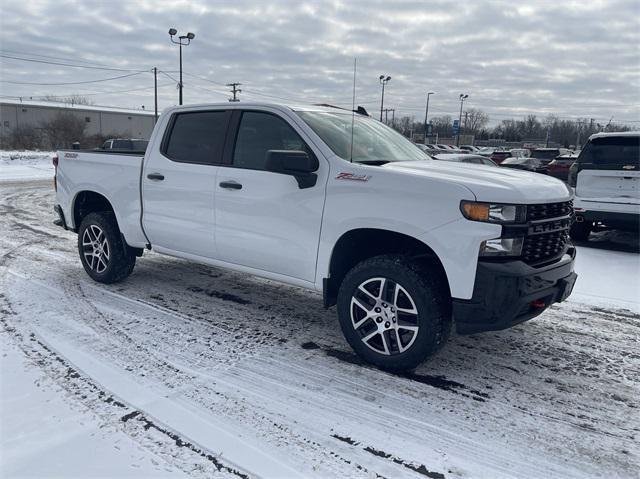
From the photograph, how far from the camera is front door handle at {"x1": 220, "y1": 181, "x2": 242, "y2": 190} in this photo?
4.38 meters

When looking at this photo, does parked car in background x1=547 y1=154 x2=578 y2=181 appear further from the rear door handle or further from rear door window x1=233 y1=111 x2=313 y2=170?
the rear door handle

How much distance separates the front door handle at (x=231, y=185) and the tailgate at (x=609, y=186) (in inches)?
256

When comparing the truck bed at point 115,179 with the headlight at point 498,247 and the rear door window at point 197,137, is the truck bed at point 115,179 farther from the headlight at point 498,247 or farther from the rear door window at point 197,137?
the headlight at point 498,247

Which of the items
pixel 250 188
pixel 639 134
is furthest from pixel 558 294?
pixel 639 134

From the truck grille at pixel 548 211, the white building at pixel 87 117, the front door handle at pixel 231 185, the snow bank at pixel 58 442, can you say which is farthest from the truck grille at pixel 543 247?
the white building at pixel 87 117

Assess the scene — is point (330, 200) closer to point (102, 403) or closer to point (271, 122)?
point (271, 122)

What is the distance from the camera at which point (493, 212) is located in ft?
→ 10.6

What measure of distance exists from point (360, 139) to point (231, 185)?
1.22 meters

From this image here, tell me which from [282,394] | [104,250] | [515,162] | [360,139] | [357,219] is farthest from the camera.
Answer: [515,162]

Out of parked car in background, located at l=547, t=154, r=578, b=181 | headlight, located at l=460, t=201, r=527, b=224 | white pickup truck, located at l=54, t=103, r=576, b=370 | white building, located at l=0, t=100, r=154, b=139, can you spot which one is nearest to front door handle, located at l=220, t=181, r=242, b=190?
white pickup truck, located at l=54, t=103, r=576, b=370

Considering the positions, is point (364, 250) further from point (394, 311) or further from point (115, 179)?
point (115, 179)

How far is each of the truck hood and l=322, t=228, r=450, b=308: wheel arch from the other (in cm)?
53

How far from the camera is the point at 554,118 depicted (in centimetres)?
10094

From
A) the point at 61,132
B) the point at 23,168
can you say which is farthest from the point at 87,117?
the point at 23,168
